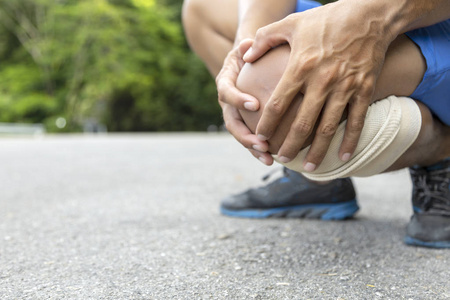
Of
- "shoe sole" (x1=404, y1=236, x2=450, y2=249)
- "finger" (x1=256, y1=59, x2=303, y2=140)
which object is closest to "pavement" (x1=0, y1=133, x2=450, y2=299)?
"shoe sole" (x1=404, y1=236, x2=450, y2=249)

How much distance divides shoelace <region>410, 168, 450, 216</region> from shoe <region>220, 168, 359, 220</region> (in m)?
0.28

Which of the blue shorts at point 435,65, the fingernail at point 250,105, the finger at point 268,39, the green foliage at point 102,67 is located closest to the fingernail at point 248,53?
the finger at point 268,39

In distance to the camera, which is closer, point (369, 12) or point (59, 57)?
point (369, 12)

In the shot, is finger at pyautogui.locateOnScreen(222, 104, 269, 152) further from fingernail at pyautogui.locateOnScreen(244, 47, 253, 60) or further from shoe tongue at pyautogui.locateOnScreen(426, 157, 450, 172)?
shoe tongue at pyautogui.locateOnScreen(426, 157, 450, 172)

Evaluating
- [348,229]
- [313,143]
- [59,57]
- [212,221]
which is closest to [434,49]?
[313,143]

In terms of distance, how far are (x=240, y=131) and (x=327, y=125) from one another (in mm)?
191

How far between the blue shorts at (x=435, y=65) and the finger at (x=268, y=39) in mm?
292

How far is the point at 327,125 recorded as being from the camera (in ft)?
2.84

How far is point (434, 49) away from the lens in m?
1.00

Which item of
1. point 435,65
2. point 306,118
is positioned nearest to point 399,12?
point 435,65

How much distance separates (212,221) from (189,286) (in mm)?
624

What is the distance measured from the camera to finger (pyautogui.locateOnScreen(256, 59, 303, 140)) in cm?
85

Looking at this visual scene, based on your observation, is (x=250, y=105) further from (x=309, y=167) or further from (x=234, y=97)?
(x=309, y=167)

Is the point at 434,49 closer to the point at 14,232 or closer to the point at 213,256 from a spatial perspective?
the point at 213,256
